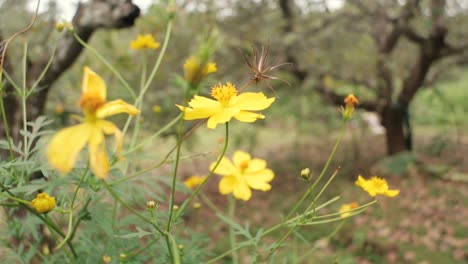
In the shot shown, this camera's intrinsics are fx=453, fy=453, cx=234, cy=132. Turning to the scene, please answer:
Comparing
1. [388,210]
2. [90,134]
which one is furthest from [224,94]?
[388,210]

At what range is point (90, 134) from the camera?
1.63 feet

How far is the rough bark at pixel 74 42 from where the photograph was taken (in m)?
1.84

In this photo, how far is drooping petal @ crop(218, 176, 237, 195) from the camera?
1.07 meters

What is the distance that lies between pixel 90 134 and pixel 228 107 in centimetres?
32

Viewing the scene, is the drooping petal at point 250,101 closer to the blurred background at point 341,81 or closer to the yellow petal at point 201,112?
the yellow petal at point 201,112

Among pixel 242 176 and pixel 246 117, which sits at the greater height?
pixel 246 117

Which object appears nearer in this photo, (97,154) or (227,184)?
(97,154)

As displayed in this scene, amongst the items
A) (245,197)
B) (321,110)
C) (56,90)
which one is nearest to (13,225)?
(245,197)

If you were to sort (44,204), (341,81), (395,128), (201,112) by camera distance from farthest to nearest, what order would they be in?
(395,128), (341,81), (201,112), (44,204)

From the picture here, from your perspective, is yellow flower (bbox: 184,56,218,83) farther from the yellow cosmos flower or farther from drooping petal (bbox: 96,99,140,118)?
the yellow cosmos flower

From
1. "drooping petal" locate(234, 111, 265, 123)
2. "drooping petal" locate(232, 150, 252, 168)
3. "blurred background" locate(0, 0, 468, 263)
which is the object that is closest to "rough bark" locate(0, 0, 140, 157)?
"drooping petal" locate(232, 150, 252, 168)

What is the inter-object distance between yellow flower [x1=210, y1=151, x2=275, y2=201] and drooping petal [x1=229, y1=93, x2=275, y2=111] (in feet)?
1.01

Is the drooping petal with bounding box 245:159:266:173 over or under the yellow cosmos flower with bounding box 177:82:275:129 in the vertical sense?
under

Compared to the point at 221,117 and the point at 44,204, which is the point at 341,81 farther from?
the point at 44,204
